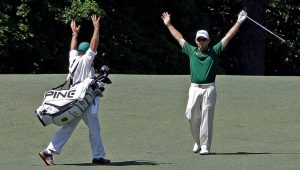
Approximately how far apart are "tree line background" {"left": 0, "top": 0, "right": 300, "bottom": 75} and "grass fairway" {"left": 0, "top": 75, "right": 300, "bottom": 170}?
41.1 feet

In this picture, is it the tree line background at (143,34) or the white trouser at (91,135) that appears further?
the tree line background at (143,34)

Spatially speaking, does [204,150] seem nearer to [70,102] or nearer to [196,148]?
[196,148]

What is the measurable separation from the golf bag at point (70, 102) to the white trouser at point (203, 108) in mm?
1793

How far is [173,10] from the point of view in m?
38.9

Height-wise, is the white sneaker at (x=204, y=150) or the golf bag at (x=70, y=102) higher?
the golf bag at (x=70, y=102)

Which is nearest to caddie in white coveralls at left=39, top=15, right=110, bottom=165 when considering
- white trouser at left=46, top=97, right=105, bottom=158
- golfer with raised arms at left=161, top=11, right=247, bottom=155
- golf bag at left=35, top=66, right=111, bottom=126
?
white trouser at left=46, top=97, right=105, bottom=158

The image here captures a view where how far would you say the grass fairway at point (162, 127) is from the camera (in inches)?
526

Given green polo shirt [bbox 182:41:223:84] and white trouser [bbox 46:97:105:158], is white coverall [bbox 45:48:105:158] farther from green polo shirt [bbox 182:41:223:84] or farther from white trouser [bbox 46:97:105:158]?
green polo shirt [bbox 182:41:223:84]

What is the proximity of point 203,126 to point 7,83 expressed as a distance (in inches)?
271

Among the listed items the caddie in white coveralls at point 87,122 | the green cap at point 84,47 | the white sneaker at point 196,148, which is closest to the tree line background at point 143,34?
the white sneaker at point 196,148

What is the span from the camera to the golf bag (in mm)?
12531

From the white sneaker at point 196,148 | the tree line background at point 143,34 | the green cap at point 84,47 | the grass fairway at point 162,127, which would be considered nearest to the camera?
the green cap at point 84,47

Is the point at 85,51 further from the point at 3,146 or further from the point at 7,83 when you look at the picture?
the point at 7,83

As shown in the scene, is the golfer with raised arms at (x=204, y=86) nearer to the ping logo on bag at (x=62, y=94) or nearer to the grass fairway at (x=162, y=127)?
the grass fairway at (x=162, y=127)
